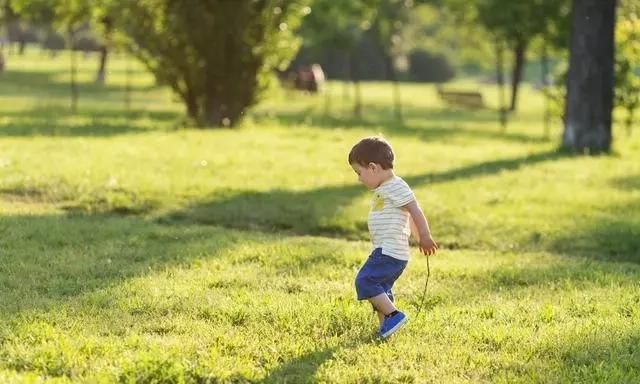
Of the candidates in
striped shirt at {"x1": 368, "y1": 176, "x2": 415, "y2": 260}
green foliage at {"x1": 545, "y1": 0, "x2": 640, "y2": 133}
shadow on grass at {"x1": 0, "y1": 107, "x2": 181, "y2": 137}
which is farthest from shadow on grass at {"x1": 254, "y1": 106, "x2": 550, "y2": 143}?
striped shirt at {"x1": 368, "y1": 176, "x2": 415, "y2": 260}

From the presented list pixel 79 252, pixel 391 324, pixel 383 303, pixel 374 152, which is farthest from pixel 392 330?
pixel 79 252

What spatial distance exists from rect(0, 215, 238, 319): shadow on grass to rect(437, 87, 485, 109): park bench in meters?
33.1

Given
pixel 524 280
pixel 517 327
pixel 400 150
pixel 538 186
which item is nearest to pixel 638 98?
pixel 400 150

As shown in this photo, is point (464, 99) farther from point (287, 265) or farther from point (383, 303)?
point (383, 303)

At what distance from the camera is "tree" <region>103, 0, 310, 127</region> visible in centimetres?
1981

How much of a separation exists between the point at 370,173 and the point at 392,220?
1.11 feet

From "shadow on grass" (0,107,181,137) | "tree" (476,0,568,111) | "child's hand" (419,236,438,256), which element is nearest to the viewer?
"child's hand" (419,236,438,256)

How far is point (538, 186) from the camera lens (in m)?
13.1

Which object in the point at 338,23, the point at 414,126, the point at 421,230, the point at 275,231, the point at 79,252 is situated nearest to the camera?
the point at 421,230

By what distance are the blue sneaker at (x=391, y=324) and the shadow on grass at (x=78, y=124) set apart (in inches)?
488

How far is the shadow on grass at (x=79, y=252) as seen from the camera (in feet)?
22.0

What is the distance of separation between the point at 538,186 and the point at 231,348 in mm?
8498

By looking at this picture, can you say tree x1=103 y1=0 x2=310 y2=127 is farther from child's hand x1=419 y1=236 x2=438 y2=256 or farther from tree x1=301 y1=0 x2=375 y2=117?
child's hand x1=419 y1=236 x2=438 y2=256

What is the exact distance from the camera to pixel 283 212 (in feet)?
35.3
